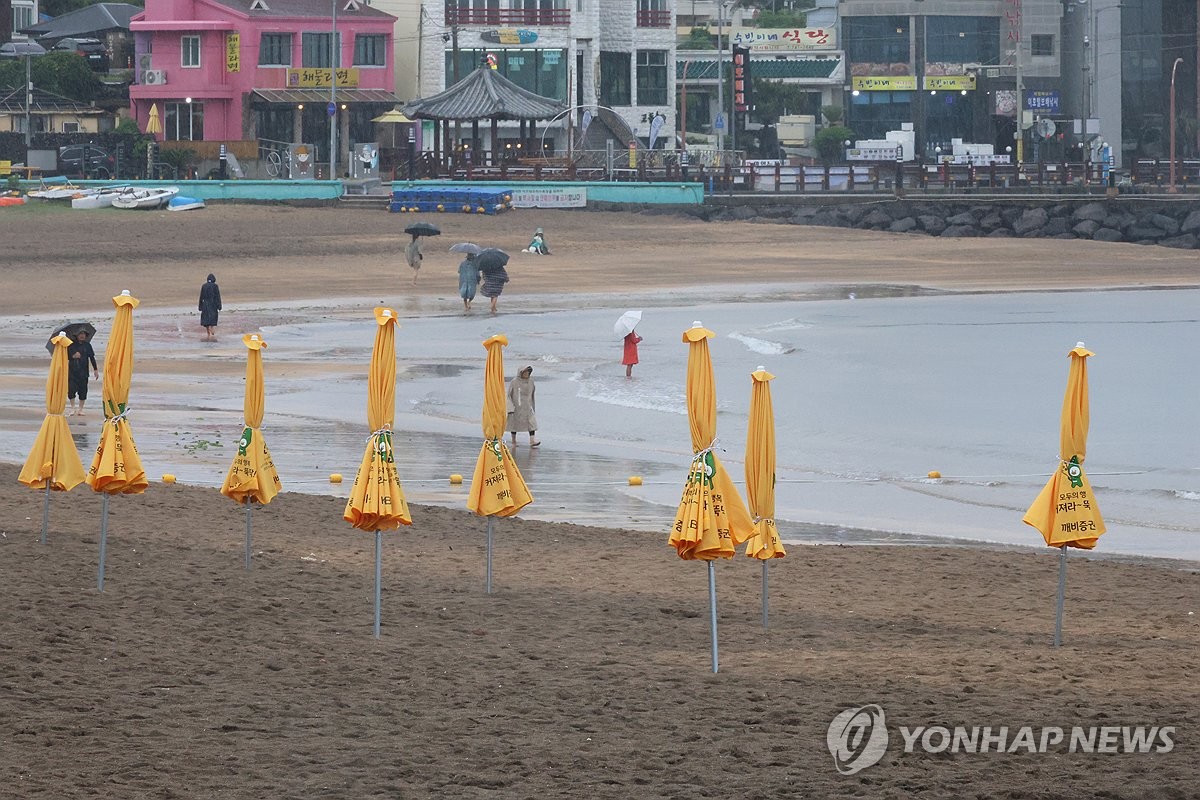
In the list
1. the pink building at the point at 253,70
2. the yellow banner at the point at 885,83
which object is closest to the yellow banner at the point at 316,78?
the pink building at the point at 253,70

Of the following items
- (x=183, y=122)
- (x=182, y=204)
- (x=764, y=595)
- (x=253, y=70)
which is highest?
(x=253, y=70)

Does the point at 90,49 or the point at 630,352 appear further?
the point at 90,49

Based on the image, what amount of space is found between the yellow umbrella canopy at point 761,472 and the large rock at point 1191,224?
182 ft

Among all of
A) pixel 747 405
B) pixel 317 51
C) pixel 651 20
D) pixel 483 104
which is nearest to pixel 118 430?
pixel 747 405

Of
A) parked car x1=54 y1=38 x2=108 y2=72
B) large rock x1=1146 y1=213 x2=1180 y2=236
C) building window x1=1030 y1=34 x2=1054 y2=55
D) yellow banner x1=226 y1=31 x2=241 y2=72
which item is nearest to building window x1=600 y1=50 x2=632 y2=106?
yellow banner x1=226 y1=31 x2=241 y2=72

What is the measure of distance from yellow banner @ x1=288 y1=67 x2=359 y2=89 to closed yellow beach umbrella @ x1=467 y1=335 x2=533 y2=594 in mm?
60263

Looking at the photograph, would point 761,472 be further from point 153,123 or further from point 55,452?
point 153,123

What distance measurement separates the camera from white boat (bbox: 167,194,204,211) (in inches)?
2105

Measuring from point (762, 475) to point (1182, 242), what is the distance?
54964mm

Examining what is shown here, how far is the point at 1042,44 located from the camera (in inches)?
3501

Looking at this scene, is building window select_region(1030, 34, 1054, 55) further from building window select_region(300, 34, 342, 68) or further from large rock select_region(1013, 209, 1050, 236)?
building window select_region(300, 34, 342, 68)

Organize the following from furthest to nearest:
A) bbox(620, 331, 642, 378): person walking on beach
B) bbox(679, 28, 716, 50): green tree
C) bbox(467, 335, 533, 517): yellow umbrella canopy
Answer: bbox(679, 28, 716, 50): green tree
bbox(620, 331, 642, 378): person walking on beach
bbox(467, 335, 533, 517): yellow umbrella canopy

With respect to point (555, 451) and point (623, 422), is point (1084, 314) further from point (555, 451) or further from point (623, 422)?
point (555, 451)

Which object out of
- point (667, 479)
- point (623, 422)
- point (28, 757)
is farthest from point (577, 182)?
point (28, 757)
